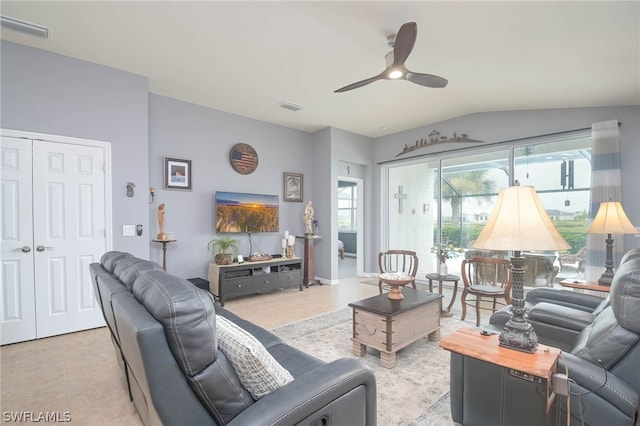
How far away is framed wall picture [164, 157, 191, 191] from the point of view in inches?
173

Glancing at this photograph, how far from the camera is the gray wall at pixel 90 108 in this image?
3051 mm

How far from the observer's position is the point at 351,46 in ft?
9.71

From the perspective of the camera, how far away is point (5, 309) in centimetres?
300

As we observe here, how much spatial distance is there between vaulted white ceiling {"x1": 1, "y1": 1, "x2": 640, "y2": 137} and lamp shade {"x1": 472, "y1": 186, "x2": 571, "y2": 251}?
5.46 ft

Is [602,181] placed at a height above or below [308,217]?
above

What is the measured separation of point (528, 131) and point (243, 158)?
451 centimetres

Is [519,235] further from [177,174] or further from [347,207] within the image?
[347,207]

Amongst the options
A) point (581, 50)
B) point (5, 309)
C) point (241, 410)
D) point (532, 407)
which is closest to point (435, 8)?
point (581, 50)

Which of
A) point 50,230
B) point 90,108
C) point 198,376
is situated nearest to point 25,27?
point 90,108

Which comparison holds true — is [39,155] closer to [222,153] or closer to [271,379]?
[222,153]

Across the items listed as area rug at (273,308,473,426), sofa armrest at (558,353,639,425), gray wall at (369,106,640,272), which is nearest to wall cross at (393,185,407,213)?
gray wall at (369,106,640,272)

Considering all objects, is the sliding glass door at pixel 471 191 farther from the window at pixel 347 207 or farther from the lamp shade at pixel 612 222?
the window at pixel 347 207

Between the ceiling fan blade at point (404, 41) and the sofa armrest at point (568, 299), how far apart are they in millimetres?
2446

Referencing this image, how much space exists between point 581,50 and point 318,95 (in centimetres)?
283
